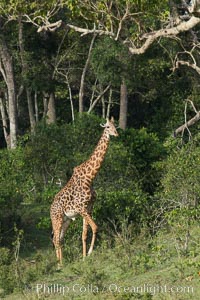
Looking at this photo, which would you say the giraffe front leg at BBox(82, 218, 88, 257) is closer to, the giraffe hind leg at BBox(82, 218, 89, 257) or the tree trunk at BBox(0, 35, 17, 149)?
the giraffe hind leg at BBox(82, 218, 89, 257)

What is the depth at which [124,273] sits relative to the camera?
13758 millimetres

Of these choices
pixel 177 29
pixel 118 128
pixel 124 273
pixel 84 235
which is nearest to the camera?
pixel 124 273

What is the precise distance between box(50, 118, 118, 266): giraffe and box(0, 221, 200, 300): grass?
2.40 feet

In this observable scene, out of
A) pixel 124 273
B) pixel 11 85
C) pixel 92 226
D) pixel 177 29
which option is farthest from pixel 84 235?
pixel 11 85

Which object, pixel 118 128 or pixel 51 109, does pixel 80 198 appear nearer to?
pixel 118 128

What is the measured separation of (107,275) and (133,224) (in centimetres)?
346

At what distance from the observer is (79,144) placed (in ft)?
70.5

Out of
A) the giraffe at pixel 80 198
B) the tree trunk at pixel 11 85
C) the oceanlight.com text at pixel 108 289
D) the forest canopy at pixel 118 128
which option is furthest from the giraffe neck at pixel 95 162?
the tree trunk at pixel 11 85

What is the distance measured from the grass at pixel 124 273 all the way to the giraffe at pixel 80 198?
2.40 feet

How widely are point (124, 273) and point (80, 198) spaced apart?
138 inches

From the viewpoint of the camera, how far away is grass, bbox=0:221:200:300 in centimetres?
1182

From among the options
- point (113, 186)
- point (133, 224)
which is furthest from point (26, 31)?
point (133, 224)

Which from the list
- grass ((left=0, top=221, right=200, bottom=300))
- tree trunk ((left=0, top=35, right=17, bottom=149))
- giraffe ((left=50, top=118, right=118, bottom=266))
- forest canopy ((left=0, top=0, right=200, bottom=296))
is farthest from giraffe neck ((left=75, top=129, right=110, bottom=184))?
tree trunk ((left=0, top=35, right=17, bottom=149))

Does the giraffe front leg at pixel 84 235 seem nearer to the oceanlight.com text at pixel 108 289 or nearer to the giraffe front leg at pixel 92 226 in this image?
the giraffe front leg at pixel 92 226
